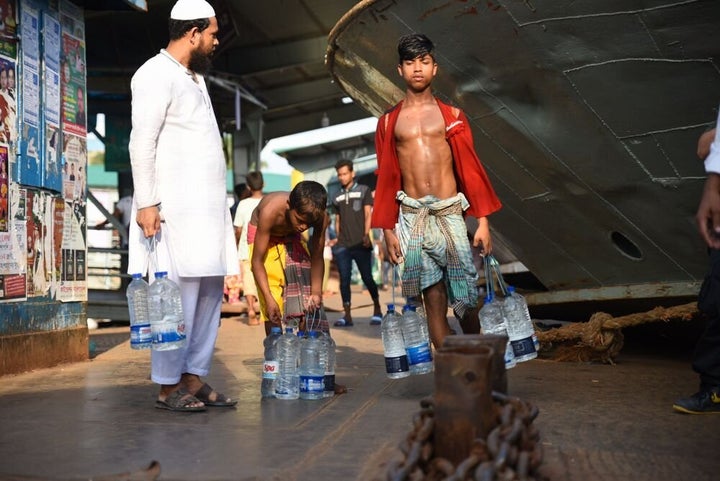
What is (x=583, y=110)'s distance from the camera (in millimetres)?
5715

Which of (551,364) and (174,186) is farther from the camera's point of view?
(551,364)

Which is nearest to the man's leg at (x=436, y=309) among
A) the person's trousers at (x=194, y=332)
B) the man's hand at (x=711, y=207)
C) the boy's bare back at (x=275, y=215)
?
the boy's bare back at (x=275, y=215)

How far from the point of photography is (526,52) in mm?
5602

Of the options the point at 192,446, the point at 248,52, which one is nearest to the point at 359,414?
the point at 192,446

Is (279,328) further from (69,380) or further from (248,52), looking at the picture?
(248,52)

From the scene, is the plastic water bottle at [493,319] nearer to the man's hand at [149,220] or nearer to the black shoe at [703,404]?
the black shoe at [703,404]

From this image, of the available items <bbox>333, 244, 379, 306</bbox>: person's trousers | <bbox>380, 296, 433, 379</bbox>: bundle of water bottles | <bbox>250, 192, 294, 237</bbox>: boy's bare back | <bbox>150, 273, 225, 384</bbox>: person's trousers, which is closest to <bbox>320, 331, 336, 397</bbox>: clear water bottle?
<bbox>380, 296, 433, 379</bbox>: bundle of water bottles

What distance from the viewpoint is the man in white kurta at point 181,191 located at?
15.2 feet

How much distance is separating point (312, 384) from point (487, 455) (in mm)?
2728

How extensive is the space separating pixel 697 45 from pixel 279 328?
2.86 m

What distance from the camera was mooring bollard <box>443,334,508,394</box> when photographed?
9.23ft

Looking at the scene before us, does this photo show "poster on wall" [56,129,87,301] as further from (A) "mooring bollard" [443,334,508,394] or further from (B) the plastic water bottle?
(A) "mooring bollard" [443,334,508,394]

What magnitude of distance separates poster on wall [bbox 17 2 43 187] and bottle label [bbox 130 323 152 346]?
2.44 meters

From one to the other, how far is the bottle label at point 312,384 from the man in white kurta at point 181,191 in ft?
1.51
